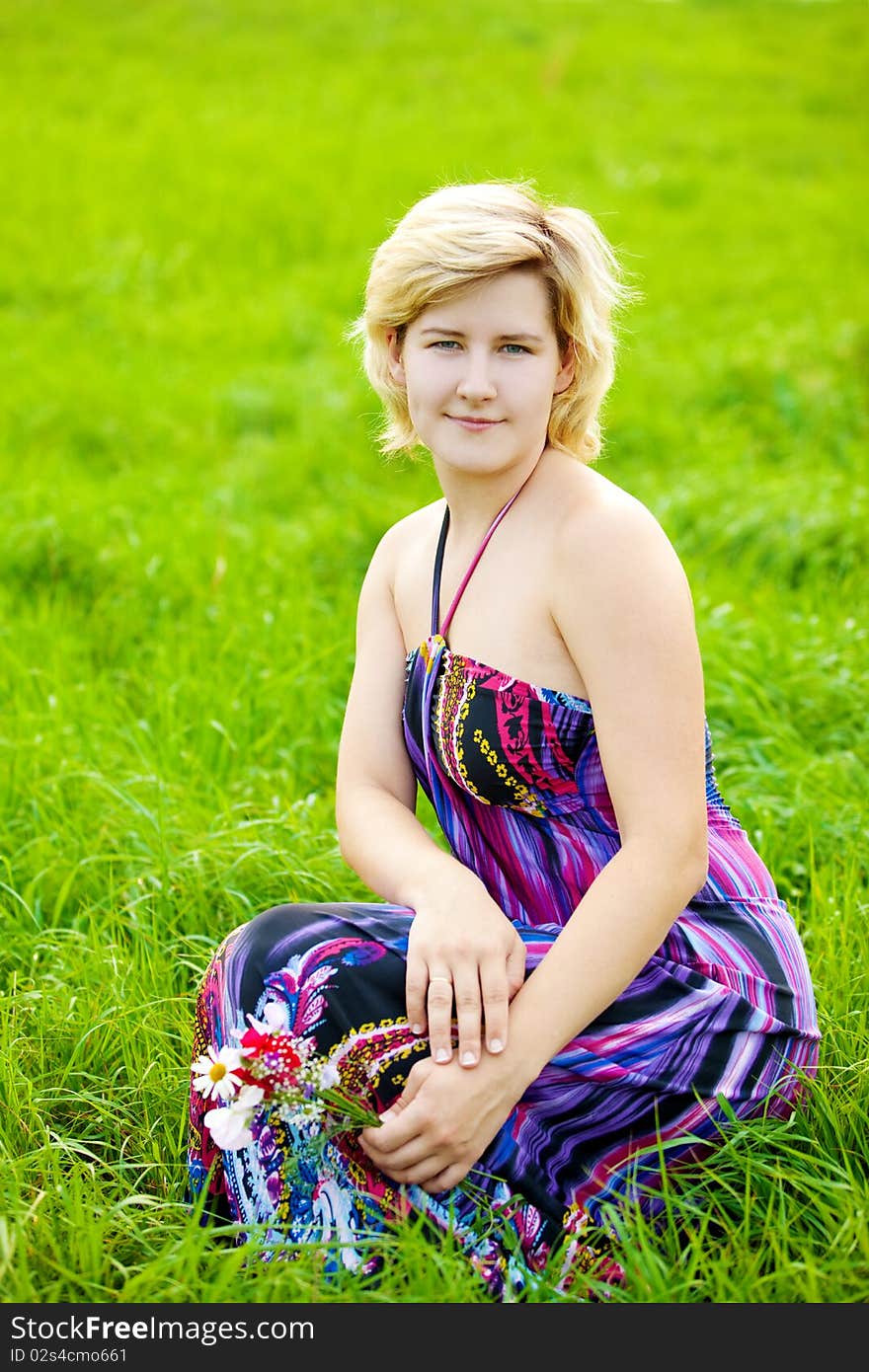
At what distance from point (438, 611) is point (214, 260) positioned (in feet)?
19.2

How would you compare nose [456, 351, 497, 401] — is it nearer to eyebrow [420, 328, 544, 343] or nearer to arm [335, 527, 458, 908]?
eyebrow [420, 328, 544, 343]

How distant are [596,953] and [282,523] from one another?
313 centimetres

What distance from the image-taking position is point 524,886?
1.95m

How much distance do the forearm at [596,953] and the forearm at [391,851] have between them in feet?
0.61

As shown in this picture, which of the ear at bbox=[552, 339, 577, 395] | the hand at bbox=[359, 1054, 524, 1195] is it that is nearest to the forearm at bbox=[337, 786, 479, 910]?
the hand at bbox=[359, 1054, 524, 1195]

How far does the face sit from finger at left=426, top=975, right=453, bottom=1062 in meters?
0.71

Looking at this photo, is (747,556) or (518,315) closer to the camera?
(518,315)

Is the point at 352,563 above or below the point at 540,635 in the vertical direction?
above

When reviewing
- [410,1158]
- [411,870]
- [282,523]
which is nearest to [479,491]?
[411,870]

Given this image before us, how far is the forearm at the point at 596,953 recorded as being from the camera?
167 cm

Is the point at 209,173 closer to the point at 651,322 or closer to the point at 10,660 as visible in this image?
the point at 651,322
